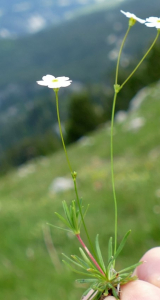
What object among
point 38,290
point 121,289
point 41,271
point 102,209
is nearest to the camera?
point 121,289

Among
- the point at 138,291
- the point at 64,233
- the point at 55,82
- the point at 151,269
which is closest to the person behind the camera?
the point at 55,82

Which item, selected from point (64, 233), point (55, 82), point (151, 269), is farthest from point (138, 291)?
point (64, 233)

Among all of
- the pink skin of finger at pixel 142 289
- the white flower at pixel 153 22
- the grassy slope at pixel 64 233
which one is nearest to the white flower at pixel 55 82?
the white flower at pixel 153 22

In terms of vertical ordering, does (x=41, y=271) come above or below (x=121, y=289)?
above

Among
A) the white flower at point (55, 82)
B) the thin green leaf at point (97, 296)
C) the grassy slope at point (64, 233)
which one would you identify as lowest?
the thin green leaf at point (97, 296)

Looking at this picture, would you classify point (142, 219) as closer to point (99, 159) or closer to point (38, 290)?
point (38, 290)

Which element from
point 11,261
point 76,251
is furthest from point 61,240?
point 11,261

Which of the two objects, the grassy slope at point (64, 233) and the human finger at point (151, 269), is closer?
the human finger at point (151, 269)

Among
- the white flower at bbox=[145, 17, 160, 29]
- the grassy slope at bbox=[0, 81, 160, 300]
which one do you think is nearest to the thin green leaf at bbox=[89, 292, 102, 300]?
the white flower at bbox=[145, 17, 160, 29]

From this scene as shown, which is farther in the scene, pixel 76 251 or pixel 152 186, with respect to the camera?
pixel 152 186

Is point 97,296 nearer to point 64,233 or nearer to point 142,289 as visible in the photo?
point 142,289

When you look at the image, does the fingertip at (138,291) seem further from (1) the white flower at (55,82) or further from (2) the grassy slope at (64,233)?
(2) the grassy slope at (64,233)
